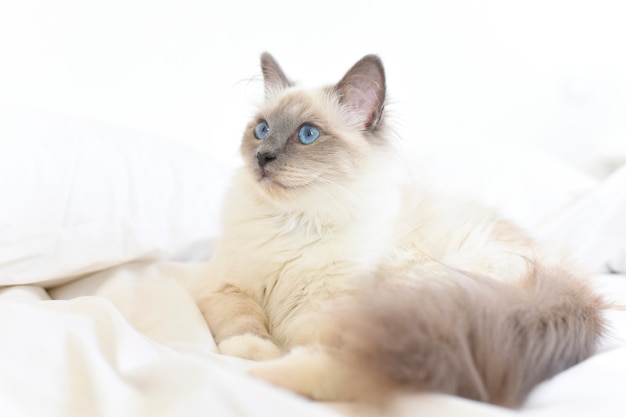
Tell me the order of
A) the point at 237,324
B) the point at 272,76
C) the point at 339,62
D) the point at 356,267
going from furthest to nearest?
the point at 339,62 → the point at 272,76 → the point at 356,267 → the point at 237,324

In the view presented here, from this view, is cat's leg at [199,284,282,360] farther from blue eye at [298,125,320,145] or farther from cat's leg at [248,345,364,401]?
blue eye at [298,125,320,145]

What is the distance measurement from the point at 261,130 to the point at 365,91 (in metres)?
0.36

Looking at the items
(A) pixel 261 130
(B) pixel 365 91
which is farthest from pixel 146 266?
(B) pixel 365 91

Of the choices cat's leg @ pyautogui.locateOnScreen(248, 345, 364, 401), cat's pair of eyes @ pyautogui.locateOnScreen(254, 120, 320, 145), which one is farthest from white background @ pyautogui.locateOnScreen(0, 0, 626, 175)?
cat's leg @ pyautogui.locateOnScreen(248, 345, 364, 401)

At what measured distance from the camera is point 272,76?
1968 mm

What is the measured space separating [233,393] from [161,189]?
1623 millimetres

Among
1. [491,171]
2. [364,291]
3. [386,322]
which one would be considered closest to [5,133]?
[364,291]

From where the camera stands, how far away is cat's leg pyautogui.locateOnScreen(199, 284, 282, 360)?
1.35 meters

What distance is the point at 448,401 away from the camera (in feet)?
2.84

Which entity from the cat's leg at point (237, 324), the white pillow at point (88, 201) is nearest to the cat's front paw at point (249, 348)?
the cat's leg at point (237, 324)

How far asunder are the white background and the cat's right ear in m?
0.11

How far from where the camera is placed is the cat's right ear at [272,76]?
1.96 m

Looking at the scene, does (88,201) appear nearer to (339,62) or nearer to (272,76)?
(272,76)

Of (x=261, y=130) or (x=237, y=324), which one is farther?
(x=261, y=130)
